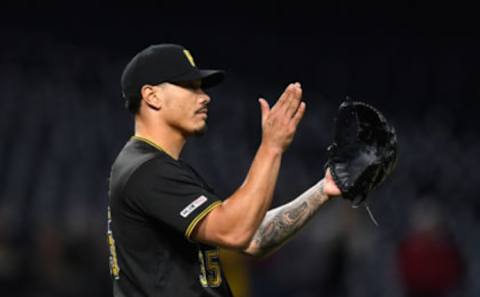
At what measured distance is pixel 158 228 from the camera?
11.9 ft

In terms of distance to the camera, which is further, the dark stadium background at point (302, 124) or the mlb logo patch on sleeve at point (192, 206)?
the dark stadium background at point (302, 124)

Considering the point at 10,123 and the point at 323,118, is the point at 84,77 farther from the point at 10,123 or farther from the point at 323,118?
the point at 323,118

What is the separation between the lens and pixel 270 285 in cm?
917

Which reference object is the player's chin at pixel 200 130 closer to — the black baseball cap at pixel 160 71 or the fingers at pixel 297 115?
the black baseball cap at pixel 160 71

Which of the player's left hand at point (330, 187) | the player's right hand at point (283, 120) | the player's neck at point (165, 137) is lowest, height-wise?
the player's left hand at point (330, 187)

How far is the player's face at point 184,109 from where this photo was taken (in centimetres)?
376

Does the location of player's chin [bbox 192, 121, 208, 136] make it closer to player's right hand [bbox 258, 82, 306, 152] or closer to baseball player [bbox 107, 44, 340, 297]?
baseball player [bbox 107, 44, 340, 297]

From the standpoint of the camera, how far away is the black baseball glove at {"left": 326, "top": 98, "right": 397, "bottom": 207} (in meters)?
3.84

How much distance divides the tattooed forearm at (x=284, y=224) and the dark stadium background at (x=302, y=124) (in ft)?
12.6

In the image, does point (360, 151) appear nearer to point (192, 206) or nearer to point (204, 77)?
point (204, 77)

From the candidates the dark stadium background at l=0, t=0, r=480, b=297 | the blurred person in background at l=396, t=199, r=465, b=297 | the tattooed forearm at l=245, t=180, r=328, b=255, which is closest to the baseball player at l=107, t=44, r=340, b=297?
the tattooed forearm at l=245, t=180, r=328, b=255

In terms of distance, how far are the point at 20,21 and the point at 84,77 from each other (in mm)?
861

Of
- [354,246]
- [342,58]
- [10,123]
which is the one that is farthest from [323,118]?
[10,123]

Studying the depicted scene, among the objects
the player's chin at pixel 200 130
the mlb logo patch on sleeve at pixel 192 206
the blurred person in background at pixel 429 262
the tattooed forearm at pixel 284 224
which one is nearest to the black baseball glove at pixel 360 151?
the tattooed forearm at pixel 284 224
